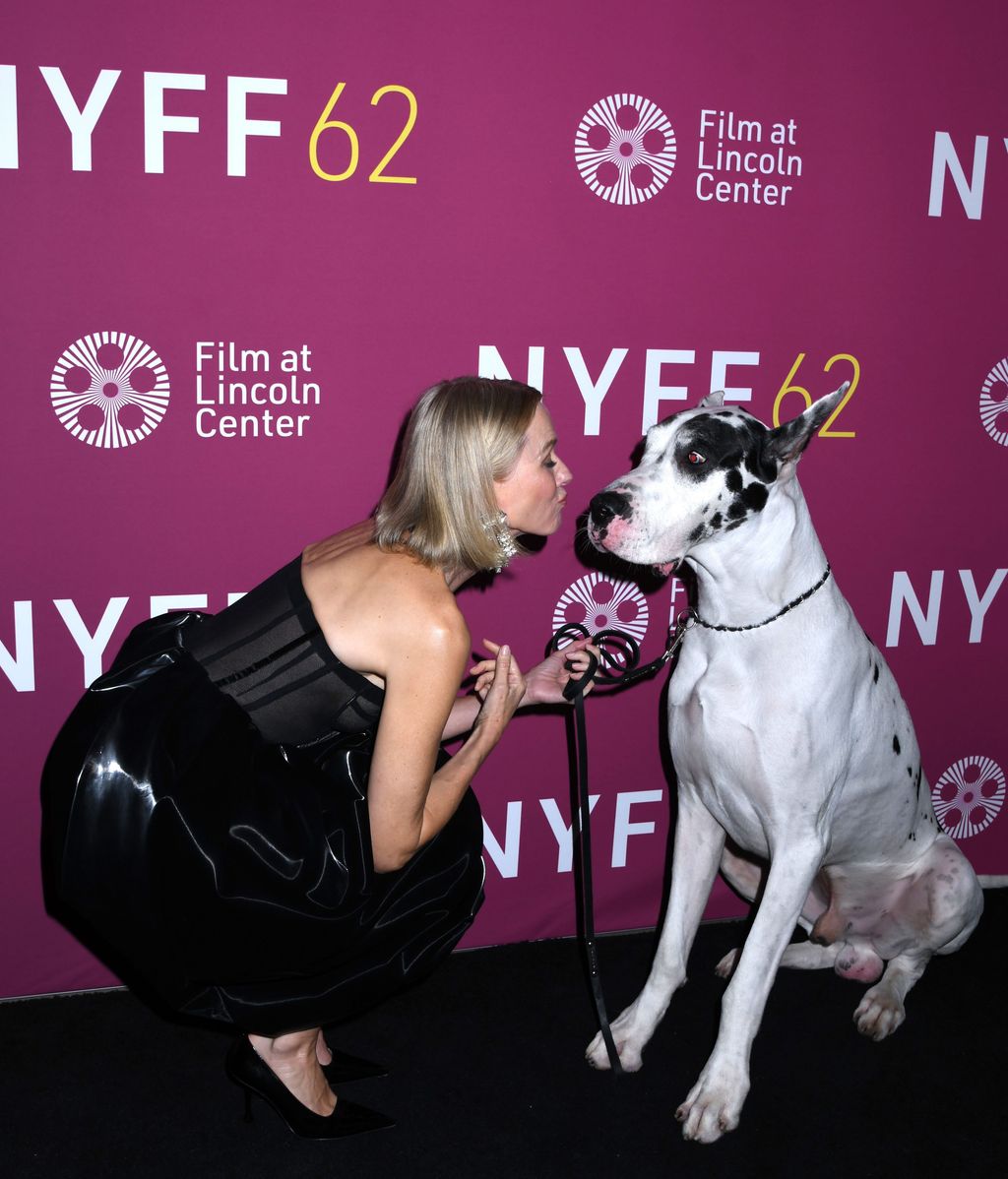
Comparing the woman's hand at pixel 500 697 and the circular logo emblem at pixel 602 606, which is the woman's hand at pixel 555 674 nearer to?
the woman's hand at pixel 500 697

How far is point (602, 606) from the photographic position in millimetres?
3328

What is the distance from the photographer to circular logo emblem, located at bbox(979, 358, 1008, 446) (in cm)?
344

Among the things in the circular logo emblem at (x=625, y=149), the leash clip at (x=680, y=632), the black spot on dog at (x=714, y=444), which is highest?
the circular logo emblem at (x=625, y=149)

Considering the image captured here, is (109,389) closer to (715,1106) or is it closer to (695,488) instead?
(695,488)

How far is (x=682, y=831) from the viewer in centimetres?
294

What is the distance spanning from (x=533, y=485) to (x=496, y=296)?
2.61ft

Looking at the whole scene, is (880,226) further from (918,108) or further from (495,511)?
(495,511)

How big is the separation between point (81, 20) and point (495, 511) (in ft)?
5.07

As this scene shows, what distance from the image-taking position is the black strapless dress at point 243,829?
2.18 m

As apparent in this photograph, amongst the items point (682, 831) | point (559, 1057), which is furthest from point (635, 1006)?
point (682, 831)

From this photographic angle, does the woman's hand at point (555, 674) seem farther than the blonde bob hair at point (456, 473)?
Yes

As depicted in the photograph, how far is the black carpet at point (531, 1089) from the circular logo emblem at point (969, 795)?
582 mm

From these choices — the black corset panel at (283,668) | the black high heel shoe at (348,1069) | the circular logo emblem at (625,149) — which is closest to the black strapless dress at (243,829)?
the black corset panel at (283,668)

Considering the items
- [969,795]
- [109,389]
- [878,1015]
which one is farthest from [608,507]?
[969,795]
